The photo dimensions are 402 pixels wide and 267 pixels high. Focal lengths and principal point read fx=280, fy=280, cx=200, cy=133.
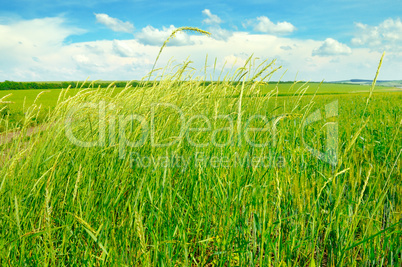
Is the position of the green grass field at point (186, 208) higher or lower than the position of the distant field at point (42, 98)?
lower

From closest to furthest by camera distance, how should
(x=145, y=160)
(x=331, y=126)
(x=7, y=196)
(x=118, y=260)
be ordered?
(x=118, y=260)
(x=7, y=196)
(x=145, y=160)
(x=331, y=126)

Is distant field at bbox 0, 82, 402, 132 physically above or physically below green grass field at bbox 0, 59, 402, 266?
above

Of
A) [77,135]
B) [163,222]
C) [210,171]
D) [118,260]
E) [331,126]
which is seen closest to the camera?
[118,260]

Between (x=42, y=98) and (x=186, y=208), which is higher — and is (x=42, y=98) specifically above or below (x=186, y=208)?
above

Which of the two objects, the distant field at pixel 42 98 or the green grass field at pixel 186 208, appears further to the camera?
the distant field at pixel 42 98

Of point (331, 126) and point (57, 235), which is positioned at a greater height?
point (331, 126)

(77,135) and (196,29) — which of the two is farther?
(77,135)

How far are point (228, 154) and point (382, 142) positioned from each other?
6.22 ft

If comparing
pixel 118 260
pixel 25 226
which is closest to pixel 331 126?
pixel 118 260

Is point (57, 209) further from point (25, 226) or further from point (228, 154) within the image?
point (228, 154)

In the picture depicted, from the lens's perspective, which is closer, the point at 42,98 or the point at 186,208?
the point at 186,208

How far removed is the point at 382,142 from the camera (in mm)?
2854

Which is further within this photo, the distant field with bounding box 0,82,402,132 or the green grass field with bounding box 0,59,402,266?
the distant field with bounding box 0,82,402,132

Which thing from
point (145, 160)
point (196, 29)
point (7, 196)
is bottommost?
point (7, 196)
